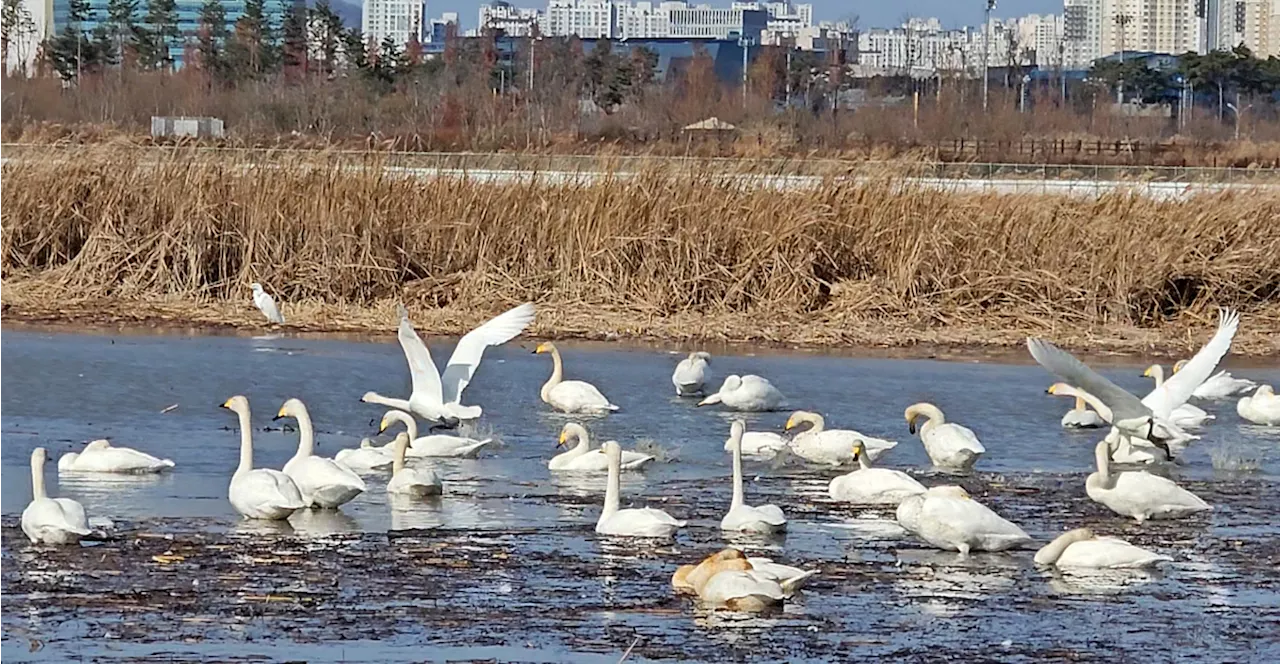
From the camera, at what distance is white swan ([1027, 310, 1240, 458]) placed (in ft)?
36.9

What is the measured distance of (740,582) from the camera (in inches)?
314

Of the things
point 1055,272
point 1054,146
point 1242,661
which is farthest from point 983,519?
point 1054,146

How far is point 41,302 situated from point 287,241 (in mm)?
2274

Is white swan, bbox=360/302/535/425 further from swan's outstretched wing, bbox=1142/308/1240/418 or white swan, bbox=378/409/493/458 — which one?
swan's outstretched wing, bbox=1142/308/1240/418

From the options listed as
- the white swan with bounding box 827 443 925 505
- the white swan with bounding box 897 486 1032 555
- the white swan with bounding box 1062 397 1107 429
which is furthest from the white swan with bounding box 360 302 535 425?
the white swan with bounding box 897 486 1032 555

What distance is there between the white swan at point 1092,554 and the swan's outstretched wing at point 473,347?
18.4 ft

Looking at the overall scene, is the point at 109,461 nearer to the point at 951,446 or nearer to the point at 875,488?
the point at 875,488

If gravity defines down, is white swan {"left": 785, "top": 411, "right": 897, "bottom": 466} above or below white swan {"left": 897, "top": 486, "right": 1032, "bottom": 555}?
below

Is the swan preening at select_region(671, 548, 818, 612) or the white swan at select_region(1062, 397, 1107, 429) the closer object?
the swan preening at select_region(671, 548, 818, 612)

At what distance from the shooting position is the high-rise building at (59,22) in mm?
89375

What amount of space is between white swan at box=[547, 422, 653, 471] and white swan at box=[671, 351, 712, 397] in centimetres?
329

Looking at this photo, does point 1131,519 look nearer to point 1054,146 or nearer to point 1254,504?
point 1254,504

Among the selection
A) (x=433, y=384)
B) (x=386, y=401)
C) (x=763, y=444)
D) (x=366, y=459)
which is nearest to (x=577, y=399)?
(x=433, y=384)

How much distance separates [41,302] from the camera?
65.7ft
